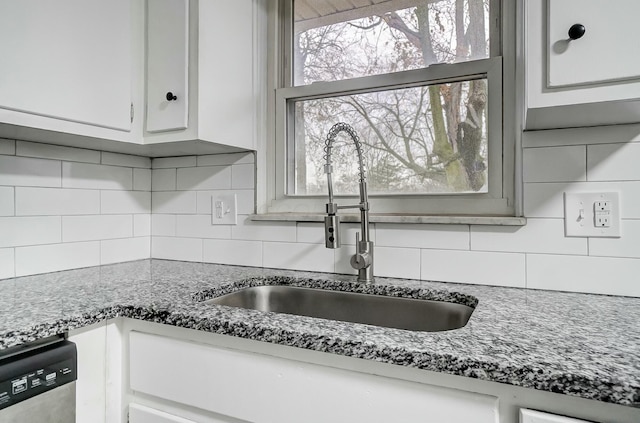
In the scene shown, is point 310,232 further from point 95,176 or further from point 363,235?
point 95,176

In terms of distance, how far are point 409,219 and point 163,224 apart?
1.09 meters

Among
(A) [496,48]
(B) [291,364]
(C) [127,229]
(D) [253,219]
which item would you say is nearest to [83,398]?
(B) [291,364]

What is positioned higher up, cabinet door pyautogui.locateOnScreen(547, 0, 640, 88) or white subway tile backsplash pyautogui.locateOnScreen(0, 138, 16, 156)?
cabinet door pyautogui.locateOnScreen(547, 0, 640, 88)

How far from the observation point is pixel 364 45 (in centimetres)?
142

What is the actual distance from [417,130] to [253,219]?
683 mm

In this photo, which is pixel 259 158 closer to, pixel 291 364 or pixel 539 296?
pixel 291 364

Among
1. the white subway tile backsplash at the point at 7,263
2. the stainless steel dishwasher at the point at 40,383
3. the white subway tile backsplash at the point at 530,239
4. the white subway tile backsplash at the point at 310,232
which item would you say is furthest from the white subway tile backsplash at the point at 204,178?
the white subway tile backsplash at the point at 530,239

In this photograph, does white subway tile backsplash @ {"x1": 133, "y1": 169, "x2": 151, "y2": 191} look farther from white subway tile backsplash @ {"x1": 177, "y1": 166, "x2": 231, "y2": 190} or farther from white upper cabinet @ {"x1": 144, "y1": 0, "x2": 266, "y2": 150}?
white upper cabinet @ {"x1": 144, "y1": 0, "x2": 266, "y2": 150}

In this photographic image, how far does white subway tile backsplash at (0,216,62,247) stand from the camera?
123 centimetres

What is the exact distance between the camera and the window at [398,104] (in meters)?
1.24

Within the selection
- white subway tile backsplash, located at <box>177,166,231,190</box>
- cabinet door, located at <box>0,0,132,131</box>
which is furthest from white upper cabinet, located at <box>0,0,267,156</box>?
white subway tile backsplash, located at <box>177,166,231,190</box>

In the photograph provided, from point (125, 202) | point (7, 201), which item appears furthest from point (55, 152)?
point (125, 202)

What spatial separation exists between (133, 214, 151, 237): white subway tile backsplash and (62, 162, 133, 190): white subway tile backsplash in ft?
0.44

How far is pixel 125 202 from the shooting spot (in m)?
1.63
